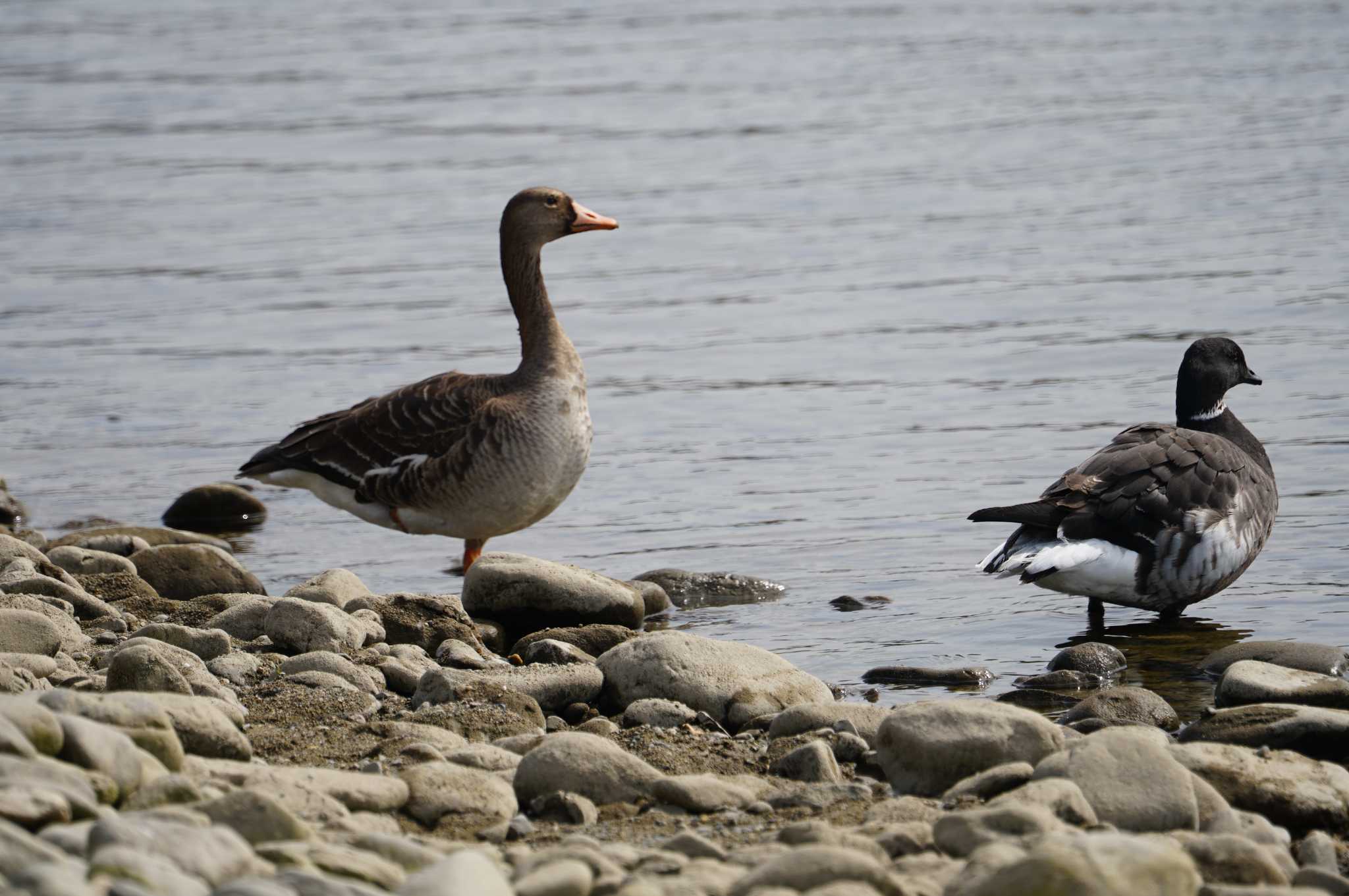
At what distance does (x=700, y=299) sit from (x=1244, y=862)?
13.5 metres

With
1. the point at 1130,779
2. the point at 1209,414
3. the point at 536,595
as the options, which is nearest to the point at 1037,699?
the point at 1130,779

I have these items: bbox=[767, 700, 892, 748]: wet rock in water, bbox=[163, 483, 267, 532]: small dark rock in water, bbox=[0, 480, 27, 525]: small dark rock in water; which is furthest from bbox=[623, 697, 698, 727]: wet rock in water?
bbox=[0, 480, 27, 525]: small dark rock in water

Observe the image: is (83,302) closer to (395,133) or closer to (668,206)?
(668,206)

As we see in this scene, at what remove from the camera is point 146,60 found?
35.2 meters

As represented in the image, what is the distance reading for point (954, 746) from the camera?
5.87m

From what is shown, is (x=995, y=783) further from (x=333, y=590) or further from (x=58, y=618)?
(x=58, y=618)

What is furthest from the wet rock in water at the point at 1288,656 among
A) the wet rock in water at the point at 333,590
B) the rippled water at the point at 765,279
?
the wet rock in water at the point at 333,590

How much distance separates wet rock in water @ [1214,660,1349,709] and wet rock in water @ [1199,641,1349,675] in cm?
28

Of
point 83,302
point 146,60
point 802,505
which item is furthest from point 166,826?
point 146,60

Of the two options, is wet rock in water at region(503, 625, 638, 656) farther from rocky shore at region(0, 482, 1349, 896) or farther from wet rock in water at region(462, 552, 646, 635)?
wet rock in water at region(462, 552, 646, 635)

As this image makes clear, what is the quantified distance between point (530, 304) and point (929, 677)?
3693 mm

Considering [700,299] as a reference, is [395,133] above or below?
above

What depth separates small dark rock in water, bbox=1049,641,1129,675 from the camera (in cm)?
798

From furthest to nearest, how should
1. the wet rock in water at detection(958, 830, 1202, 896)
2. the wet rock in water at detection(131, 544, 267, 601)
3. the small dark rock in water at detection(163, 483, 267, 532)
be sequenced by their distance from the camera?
the small dark rock in water at detection(163, 483, 267, 532), the wet rock in water at detection(131, 544, 267, 601), the wet rock in water at detection(958, 830, 1202, 896)
